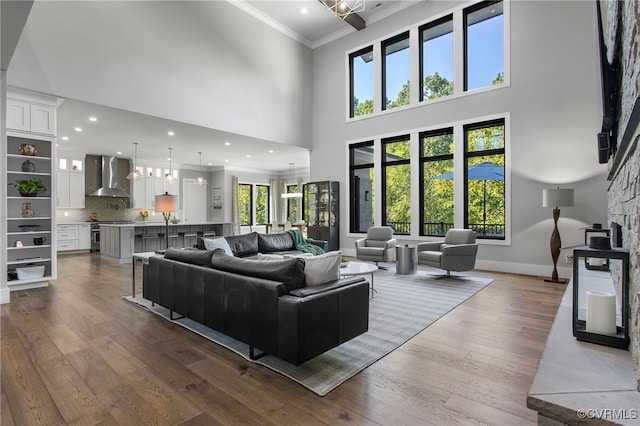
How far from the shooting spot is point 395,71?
7867 mm

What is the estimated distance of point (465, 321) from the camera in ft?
11.2

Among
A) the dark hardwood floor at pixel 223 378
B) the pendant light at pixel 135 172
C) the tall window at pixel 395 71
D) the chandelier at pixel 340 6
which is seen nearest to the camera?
the dark hardwood floor at pixel 223 378

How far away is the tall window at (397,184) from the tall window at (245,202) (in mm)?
6978

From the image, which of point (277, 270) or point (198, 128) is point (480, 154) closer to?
point (277, 270)

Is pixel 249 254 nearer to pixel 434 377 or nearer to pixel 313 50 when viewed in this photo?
pixel 434 377

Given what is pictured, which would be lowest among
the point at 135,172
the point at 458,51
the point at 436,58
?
the point at 135,172

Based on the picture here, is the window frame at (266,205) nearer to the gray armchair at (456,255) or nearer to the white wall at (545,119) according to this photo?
the white wall at (545,119)

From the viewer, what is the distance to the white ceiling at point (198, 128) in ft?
19.9

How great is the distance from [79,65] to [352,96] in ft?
19.6

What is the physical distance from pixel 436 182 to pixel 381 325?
15.4ft

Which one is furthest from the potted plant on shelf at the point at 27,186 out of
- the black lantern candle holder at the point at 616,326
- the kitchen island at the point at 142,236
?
the black lantern candle holder at the point at 616,326

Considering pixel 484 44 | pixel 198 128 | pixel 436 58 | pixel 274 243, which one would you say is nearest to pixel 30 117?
pixel 198 128

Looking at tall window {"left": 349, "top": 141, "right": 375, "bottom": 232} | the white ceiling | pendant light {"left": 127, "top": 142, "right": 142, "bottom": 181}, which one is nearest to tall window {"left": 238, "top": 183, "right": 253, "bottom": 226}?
the white ceiling

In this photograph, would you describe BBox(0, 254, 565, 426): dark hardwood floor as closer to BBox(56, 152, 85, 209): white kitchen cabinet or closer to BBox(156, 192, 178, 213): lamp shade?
BBox(156, 192, 178, 213): lamp shade
